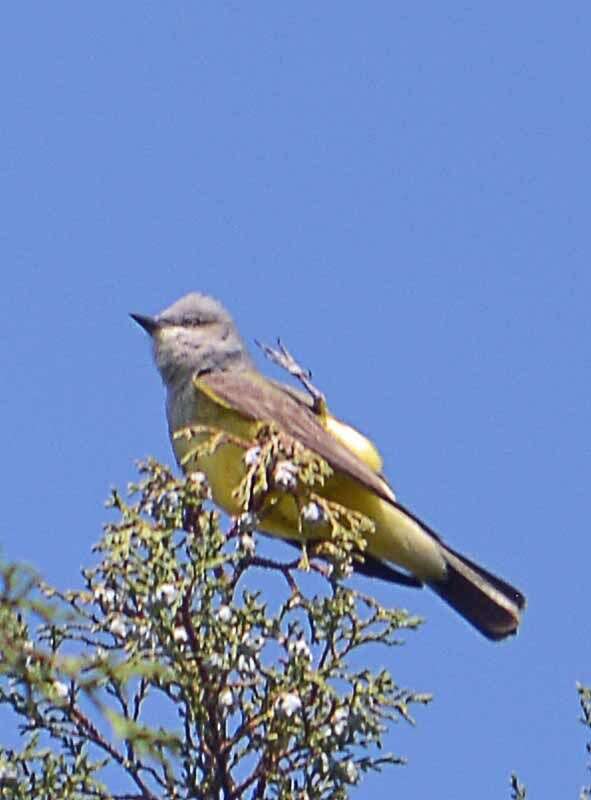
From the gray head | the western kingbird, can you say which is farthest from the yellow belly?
the gray head

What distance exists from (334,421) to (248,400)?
0.44m

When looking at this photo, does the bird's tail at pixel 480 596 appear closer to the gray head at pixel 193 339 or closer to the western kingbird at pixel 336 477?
the western kingbird at pixel 336 477

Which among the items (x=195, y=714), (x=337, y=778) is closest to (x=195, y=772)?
(x=195, y=714)

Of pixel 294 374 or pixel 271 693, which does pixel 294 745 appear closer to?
pixel 271 693

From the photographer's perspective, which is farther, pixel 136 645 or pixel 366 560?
pixel 366 560

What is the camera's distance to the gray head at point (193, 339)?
233 inches

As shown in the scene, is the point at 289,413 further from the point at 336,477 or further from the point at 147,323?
the point at 147,323

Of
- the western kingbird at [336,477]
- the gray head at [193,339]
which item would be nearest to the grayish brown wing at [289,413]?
the western kingbird at [336,477]

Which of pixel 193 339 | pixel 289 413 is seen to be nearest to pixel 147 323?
pixel 193 339

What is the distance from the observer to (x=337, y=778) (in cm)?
334

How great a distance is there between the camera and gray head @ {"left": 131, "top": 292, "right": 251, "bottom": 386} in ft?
19.5

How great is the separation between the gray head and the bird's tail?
4.04 ft

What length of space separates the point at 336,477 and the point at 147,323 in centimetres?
152

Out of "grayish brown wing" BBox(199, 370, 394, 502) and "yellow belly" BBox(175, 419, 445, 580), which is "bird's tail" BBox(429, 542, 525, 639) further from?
"grayish brown wing" BBox(199, 370, 394, 502)
